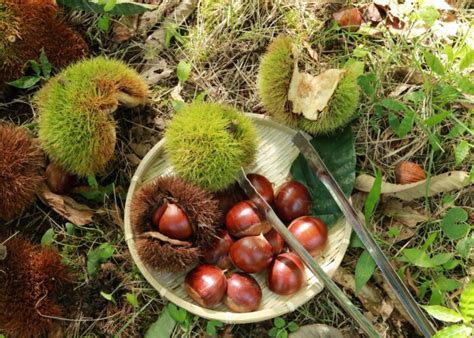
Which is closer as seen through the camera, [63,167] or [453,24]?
[63,167]

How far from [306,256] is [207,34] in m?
0.89

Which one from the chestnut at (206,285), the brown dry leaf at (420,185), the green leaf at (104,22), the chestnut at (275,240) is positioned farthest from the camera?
the green leaf at (104,22)

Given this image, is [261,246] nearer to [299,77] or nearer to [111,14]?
[299,77]

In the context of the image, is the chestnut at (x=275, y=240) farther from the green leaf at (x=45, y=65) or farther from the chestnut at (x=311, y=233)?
the green leaf at (x=45, y=65)

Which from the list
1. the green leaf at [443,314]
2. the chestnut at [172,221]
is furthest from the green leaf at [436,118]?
the chestnut at [172,221]

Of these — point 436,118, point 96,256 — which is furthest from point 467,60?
point 96,256

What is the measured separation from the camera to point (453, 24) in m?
1.99

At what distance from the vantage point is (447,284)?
1.76m

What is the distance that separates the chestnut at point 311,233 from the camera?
1676mm

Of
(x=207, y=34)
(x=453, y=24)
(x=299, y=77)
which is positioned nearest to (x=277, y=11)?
(x=207, y=34)

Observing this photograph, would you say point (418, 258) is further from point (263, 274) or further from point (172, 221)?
point (172, 221)

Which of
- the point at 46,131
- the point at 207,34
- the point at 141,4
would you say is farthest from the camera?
the point at 207,34

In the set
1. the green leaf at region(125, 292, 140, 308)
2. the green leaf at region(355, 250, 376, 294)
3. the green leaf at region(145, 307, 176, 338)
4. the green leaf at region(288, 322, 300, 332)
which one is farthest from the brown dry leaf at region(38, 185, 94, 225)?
the green leaf at region(355, 250, 376, 294)

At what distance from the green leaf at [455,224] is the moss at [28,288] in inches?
48.3
